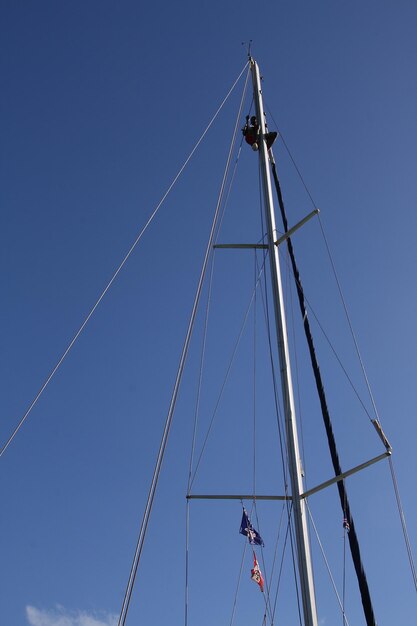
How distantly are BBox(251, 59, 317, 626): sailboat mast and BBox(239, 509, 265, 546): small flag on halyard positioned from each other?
3.17m

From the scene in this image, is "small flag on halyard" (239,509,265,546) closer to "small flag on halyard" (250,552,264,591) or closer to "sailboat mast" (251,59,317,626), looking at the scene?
"small flag on halyard" (250,552,264,591)

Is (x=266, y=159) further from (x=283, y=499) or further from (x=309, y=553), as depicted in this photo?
(x=309, y=553)

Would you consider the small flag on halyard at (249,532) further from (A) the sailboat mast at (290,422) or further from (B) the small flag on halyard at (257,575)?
(A) the sailboat mast at (290,422)

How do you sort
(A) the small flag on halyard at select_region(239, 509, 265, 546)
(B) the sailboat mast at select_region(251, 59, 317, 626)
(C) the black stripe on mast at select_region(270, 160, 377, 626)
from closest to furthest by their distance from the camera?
(B) the sailboat mast at select_region(251, 59, 317, 626)
(C) the black stripe on mast at select_region(270, 160, 377, 626)
(A) the small flag on halyard at select_region(239, 509, 265, 546)

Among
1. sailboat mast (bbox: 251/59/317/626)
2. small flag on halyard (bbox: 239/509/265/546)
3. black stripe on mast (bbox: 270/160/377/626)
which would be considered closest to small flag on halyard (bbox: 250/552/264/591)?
small flag on halyard (bbox: 239/509/265/546)

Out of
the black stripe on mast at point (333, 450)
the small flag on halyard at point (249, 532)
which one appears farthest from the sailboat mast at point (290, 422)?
the small flag on halyard at point (249, 532)

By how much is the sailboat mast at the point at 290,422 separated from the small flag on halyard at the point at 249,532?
3.17m

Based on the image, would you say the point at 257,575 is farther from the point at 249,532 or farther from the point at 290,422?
the point at 290,422

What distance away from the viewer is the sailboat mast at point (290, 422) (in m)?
5.82

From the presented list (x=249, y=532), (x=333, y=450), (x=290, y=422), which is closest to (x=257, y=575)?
(x=249, y=532)

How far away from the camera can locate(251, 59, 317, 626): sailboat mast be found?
229 inches

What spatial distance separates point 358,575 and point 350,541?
0.41m

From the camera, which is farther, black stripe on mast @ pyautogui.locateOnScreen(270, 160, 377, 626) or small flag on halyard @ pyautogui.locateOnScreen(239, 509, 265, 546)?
small flag on halyard @ pyautogui.locateOnScreen(239, 509, 265, 546)

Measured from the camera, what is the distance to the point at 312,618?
5.59 metres
